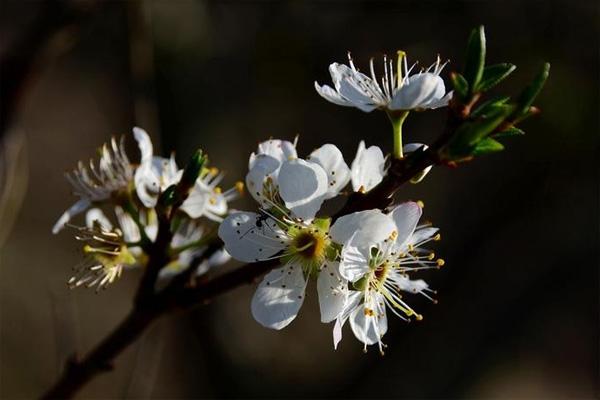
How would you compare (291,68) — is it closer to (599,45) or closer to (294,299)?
(599,45)

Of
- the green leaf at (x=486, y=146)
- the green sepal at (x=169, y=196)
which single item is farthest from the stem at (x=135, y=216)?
the green leaf at (x=486, y=146)

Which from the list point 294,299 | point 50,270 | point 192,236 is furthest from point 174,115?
point 294,299

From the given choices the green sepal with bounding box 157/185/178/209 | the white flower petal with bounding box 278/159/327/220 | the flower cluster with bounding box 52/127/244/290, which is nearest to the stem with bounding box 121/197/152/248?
the flower cluster with bounding box 52/127/244/290

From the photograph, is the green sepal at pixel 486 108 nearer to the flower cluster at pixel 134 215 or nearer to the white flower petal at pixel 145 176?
the flower cluster at pixel 134 215

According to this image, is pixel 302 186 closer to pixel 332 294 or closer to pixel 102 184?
pixel 332 294

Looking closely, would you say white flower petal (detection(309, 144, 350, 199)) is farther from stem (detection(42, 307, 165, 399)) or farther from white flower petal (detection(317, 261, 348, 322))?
stem (detection(42, 307, 165, 399))
